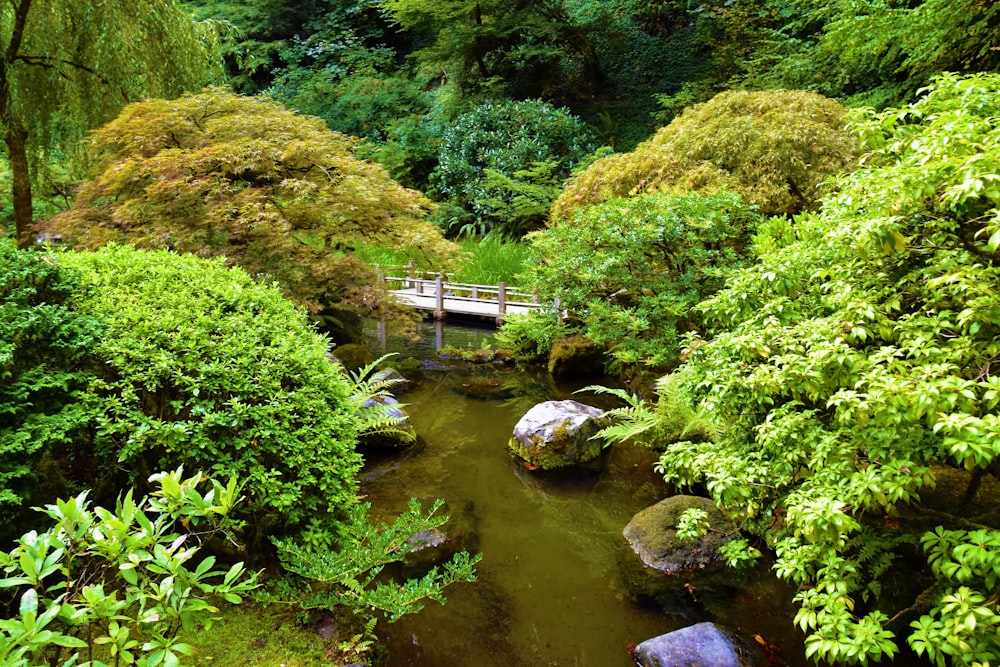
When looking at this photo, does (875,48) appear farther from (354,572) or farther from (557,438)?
(354,572)

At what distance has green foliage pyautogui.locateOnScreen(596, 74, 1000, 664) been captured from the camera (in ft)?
6.11

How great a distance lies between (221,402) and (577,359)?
6.50 metres

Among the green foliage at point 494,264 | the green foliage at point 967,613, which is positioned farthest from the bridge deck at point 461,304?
the green foliage at point 967,613

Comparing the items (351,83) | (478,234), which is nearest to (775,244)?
(478,234)

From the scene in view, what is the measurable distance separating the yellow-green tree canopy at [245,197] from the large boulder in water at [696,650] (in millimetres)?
5049

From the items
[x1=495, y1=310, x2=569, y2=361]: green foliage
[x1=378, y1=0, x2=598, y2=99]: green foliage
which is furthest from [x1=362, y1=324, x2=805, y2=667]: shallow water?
[x1=378, y1=0, x2=598, y2=99]: green foliage

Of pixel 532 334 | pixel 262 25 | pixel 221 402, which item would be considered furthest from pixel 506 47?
pixel 221 402

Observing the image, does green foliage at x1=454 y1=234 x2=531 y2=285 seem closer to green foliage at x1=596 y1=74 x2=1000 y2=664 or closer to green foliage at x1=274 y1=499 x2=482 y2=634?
green foliage at x1=596 y1=74 x2=1000 y2=664

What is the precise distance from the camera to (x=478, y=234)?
1650 centimetres

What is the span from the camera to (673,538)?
13.3 ft

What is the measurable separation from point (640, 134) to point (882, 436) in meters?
15.8

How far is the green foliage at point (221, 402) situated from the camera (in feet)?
8.20

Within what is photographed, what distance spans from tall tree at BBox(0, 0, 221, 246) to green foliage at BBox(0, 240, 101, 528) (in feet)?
19.0

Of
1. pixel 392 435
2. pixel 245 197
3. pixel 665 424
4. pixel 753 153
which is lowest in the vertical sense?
pixel 392 435
